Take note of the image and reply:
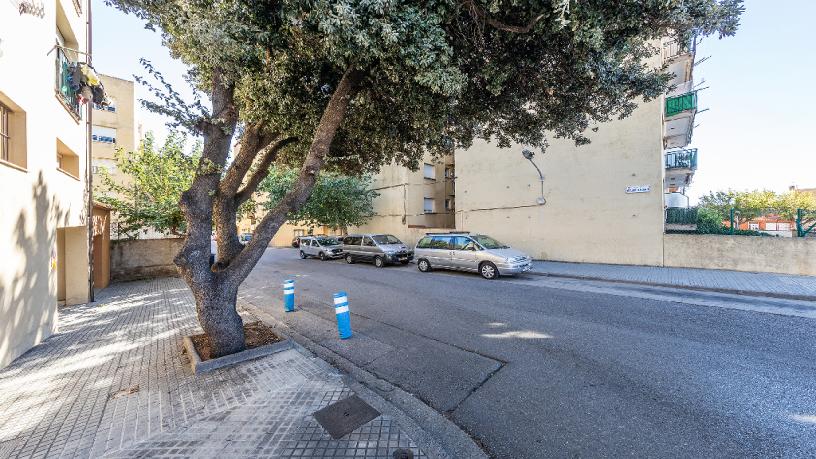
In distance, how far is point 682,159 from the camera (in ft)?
44.5

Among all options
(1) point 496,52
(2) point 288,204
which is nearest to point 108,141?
(2) point 288,204

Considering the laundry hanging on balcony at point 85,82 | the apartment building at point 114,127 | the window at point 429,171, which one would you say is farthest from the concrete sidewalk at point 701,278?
the apartment building at point 114,127

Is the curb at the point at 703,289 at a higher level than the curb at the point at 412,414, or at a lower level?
higher

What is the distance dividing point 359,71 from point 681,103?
13.1 m

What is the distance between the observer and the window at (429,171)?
74.1 feet

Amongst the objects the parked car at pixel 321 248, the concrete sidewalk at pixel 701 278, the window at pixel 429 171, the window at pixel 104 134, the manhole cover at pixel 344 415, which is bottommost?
the manhole cover at pixel 344 415

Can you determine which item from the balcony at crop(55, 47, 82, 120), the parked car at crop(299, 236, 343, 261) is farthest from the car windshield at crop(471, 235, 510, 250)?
the balcony at crop(55, 47, 82, 120)

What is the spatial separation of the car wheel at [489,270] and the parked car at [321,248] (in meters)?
10.6

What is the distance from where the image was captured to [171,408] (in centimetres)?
333

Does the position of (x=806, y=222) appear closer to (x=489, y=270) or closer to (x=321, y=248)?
(x=489, y=270)

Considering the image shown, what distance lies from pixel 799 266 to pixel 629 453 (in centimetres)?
1232

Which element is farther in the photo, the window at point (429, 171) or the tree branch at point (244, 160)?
the window at point (429, 171)

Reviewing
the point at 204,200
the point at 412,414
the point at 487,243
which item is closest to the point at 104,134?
the point at 204,200

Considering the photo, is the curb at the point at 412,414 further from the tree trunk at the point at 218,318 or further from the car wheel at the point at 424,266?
the car wheel at the point at 424,266
